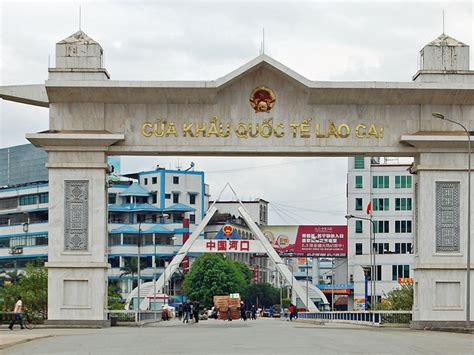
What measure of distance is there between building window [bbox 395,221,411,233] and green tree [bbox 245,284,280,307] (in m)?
34.0

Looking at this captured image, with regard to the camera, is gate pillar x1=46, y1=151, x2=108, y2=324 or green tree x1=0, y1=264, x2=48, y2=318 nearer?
gate pillar x1=46, y1=151, x2=108, y2=324

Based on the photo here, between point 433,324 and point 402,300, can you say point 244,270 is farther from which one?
point 433,324

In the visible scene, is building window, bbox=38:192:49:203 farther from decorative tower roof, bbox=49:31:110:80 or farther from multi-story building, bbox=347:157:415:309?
decorative tower roof, bbox=49:31:110:80

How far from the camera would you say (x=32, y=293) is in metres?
52.4

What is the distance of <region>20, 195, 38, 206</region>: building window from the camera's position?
397 ft

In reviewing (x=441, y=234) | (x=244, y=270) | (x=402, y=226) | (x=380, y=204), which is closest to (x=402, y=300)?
(x=441, y=234)

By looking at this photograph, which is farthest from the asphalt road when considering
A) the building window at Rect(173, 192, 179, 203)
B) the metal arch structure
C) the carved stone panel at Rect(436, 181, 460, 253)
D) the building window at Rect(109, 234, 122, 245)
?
the building window at Rect(173, 192, 179, 203)

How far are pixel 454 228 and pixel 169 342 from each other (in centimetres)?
1608

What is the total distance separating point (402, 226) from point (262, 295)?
3820cm

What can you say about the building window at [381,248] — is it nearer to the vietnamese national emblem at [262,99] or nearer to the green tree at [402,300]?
the green tree at [402,300]

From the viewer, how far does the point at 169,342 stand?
87.9 ft

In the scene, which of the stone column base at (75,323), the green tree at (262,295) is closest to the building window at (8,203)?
the green tree at (262,295)

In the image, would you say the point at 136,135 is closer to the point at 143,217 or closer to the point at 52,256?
the point at 52,256

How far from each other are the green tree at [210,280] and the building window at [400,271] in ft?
75.0
